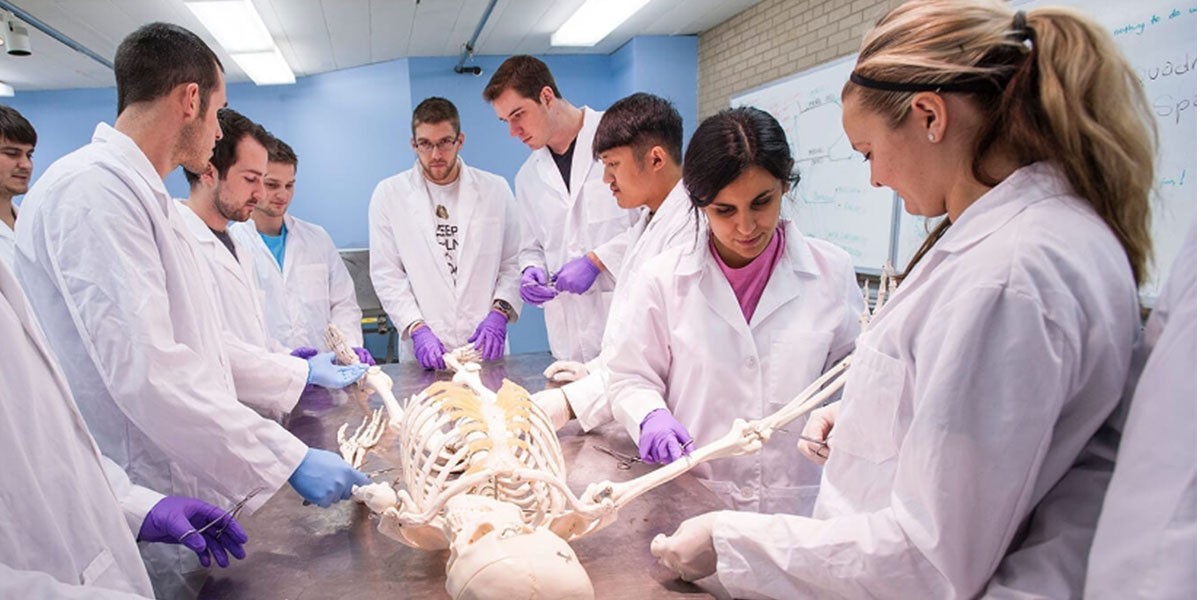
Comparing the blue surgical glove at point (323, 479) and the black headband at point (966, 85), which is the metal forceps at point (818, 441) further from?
the blue surgical glove at point (323, 479)

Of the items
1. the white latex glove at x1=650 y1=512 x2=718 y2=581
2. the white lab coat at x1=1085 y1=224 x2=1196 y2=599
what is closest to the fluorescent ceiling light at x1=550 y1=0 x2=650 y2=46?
the white latex glove at x1=650 y1=512 x2=718 y2=581

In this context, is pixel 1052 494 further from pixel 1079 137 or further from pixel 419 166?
pixel 419 166

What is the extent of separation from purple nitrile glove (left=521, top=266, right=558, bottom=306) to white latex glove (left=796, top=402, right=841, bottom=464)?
6.57 ft

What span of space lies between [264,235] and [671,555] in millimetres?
3320

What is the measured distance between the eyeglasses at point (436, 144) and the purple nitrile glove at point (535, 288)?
84 cm

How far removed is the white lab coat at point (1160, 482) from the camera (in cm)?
73

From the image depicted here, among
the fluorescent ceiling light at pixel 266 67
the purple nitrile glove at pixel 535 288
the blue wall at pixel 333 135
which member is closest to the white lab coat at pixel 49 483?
the purple nitrile glove at pixel 535 288

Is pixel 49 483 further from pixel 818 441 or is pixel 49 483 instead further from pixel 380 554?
pixel 818 441

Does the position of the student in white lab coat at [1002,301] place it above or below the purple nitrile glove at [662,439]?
above

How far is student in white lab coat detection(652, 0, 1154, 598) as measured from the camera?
0.89m

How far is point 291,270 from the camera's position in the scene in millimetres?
3779

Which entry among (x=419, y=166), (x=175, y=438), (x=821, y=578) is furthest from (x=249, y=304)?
(x=821, y=578)

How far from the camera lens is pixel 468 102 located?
24.5ft

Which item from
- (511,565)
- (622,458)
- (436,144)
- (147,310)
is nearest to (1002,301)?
(511,565)
